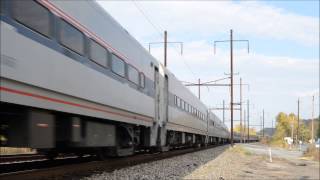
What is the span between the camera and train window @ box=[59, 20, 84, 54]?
30.5ft

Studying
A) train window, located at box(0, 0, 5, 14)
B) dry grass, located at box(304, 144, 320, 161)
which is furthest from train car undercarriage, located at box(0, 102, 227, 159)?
dry grass, located at box(304, 144, 320, 161)

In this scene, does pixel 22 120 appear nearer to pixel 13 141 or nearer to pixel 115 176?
pixel 13 141

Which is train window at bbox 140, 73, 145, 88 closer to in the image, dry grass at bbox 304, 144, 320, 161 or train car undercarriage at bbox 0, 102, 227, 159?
train car undercarriage at bbox 0, 102, 227, 159

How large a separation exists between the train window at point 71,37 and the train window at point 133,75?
4440mm

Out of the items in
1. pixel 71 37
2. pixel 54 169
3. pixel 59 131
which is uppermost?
pixel 71 37

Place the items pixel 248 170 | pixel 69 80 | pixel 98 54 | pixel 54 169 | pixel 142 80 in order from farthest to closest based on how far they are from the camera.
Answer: pixel 248 170 < pixel 142 80 < pixel 98 54 < pixel 54 169 < pixel 69 80

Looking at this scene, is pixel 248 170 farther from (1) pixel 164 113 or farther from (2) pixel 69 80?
(2) pixel 69 80

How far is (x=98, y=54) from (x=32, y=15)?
364 centimetres

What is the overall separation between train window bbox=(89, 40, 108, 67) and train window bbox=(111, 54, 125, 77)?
677 millimetres

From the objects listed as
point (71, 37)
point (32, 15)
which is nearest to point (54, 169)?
point (71, 37)

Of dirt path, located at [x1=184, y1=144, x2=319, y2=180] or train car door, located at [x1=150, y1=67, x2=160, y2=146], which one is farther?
train car door, located at [x1=150, y1=67, x2=160, y2=146]

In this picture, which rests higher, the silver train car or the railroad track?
the silver train car

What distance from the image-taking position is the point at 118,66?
532 inches

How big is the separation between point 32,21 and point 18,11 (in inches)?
17.7
